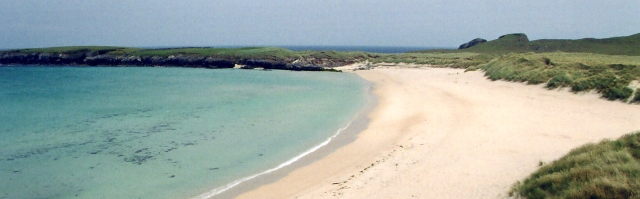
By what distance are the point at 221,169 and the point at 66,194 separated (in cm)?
314

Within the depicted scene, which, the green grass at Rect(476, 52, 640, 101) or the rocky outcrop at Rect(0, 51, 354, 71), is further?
the rocky outcrop at Rect(0, 51, 354, 71)

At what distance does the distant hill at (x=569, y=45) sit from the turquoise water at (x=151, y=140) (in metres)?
50.3

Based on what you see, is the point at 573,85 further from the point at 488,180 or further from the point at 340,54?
the point at 340,54

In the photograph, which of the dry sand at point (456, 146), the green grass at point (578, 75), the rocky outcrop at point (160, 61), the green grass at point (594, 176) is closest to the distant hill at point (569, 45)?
the green grass at point (578, 75)

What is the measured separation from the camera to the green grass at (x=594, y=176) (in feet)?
15.4

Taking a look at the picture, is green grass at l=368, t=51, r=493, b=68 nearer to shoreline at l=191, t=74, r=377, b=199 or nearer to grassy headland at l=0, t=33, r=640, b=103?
grassy headland at l=0, t=33, r=640, b=103

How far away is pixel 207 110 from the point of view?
695 inches

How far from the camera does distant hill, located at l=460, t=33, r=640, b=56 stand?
52513mm

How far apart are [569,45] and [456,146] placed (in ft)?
227

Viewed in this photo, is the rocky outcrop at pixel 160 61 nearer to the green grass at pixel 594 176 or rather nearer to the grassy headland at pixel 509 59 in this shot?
the grassy headland at pixel 509 59

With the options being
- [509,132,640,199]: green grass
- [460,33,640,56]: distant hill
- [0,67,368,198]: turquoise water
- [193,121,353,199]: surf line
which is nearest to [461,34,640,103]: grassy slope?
[0,67,368,198]: turquoise water

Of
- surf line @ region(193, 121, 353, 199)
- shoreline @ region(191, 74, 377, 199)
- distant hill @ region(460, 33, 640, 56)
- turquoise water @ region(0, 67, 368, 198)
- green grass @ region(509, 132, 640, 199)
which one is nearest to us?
green grass @ region(509, 132, 640, 199)

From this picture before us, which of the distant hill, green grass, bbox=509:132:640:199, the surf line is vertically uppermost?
the distant hill

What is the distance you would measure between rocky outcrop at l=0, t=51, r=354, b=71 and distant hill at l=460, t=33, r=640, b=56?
34.9 m
